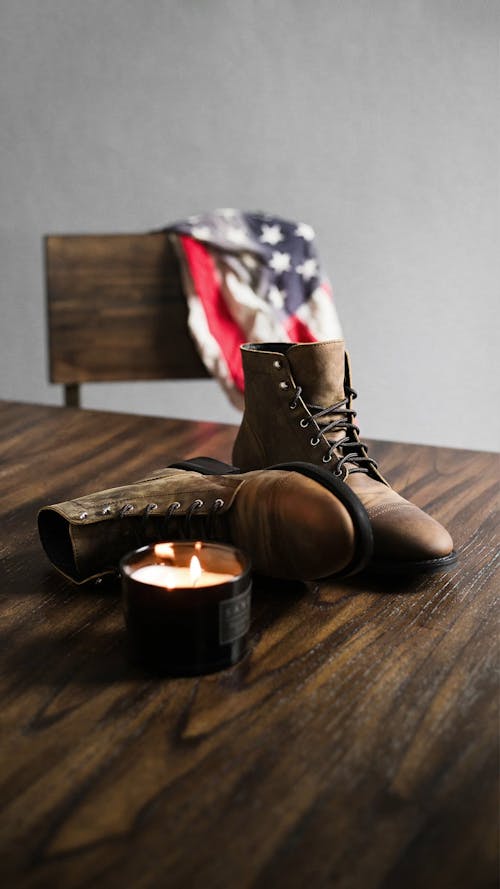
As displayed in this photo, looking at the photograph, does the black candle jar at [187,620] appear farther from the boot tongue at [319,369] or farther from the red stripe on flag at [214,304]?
the red stripe on flag at [214,304]

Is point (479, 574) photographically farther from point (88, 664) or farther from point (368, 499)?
point (88, 664)

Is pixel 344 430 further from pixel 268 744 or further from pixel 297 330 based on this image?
pixel 297 330

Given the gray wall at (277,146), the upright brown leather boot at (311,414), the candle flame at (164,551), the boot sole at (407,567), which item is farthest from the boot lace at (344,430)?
the gray wall at (277,146)

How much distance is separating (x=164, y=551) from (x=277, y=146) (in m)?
2.54

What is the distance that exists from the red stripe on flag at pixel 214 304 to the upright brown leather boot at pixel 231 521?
1147mm

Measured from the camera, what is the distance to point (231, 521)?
73 centimetres

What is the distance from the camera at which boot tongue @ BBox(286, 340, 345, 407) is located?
0.83 metres

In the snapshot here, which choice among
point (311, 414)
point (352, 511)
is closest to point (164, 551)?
point (352, 511)

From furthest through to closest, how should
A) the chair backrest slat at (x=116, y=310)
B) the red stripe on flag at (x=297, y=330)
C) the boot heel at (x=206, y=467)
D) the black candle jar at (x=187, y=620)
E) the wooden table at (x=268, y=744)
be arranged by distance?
the red stripe on flag at (x=297, y=330), the chair backrest slat at (x=116, y=310), the boot heel at (x=206, y=467), the black candle jar at (x=187, y=620), the wooden table at (x=268, y=744)

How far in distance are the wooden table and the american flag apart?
46.5 inches

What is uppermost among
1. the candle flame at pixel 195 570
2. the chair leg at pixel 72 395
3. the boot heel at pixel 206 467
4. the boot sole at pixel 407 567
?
the boot heel at pixel 206 467

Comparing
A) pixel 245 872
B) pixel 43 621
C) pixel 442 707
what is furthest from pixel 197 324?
pixel 245 872

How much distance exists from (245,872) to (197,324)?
5.19 ft

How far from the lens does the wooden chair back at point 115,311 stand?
6.09 feet
